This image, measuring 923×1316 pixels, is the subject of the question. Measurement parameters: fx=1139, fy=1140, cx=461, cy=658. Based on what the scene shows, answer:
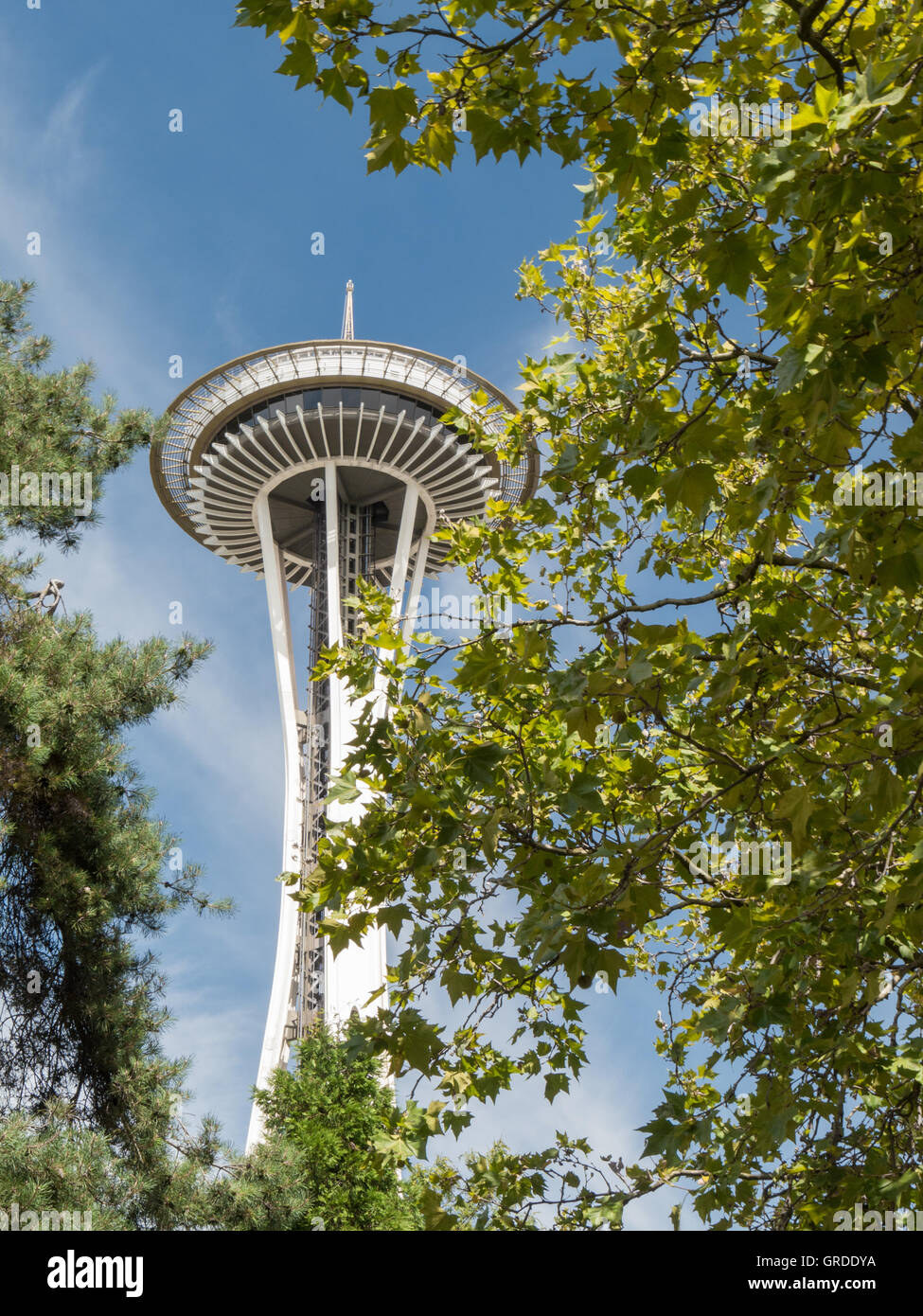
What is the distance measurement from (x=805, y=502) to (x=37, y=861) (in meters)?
6.77

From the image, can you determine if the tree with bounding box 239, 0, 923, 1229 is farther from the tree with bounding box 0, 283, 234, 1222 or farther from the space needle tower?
the space needle tower

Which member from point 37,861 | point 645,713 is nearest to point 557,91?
point 645,713

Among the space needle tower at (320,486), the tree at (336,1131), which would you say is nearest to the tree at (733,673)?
the tree at (336,1131)

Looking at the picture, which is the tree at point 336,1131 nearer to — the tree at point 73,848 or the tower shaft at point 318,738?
the tree at point 73,848

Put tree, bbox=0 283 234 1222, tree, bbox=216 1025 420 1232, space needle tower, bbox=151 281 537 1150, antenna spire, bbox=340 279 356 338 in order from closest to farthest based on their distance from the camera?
tree, bbox=0 283 234 1222 < tree, bbox=216 1025 420 1232 < space needle tower, bbox=151 281 537 1150 < antenna spire, bbox=340 279 356 338

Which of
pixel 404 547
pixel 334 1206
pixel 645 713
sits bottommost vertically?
pixel 334 1206

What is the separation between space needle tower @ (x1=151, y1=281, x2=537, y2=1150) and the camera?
37.5 metres

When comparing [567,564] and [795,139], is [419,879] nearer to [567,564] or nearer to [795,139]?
[795,139]

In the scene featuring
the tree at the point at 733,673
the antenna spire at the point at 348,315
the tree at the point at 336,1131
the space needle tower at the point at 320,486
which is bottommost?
the tree at the point at 336,1131

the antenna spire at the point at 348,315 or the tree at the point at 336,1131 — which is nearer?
the tree at the point at 336,1131

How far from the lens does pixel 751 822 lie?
16.6 ft

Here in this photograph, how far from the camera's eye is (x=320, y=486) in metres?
42.8

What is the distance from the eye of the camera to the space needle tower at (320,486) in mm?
37469

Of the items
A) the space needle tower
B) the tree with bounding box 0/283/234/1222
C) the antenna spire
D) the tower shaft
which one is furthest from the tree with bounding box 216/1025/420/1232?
the antenna spire
